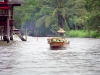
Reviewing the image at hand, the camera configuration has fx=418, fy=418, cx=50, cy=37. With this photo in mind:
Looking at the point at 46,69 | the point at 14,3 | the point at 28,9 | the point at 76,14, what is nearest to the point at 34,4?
the point at 28,9

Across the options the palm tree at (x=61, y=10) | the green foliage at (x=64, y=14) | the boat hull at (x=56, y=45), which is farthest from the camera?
the palm tree at (x=61, y=10)

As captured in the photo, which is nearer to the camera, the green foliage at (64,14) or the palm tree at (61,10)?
the green foliage at (64,14)

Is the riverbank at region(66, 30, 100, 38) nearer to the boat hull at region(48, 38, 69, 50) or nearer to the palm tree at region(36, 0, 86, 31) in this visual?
the palm tree at region(36, 0, 86, 31)

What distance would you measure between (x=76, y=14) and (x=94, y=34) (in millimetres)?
10492

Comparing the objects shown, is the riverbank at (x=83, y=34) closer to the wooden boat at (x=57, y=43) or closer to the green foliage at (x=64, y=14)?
the green foliage at (x=64, y=14)

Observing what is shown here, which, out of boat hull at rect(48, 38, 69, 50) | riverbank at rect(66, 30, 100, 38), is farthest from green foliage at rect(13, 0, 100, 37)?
boat hull at rect(48, 38, 69, 50)

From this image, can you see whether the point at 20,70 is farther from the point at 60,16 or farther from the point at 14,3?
the point at 60,16

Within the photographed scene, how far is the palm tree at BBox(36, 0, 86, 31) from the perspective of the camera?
253ft

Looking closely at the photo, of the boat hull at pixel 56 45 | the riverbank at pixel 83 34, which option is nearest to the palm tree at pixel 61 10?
the riverbank at pixel 83 34

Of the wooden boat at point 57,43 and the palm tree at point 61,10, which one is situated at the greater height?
the palm tree at point 61,10

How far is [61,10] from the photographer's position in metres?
77.0

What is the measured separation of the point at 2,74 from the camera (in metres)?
18.1

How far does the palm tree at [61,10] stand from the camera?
253 ft

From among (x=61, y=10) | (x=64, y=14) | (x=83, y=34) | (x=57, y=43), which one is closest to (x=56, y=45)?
(x=57, y=43)
